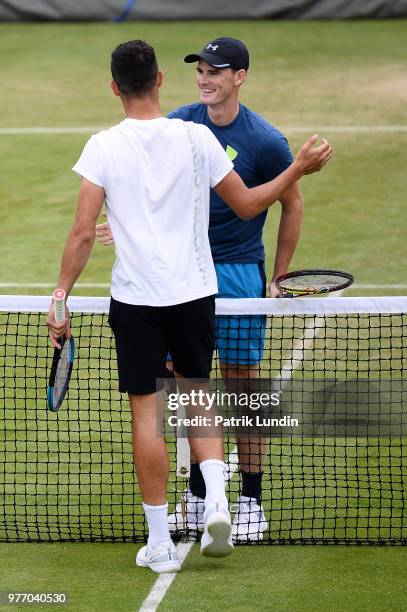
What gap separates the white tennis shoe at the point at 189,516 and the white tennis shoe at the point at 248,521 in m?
0.19

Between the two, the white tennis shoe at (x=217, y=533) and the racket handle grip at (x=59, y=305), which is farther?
the racket handle grip at (x=59, y=305)

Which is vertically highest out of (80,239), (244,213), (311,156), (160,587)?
(311,156)

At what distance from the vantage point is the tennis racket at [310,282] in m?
6.32

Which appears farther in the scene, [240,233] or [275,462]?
[275,462]

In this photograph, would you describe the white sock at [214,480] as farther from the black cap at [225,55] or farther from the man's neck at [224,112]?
the black cap at [225,55]

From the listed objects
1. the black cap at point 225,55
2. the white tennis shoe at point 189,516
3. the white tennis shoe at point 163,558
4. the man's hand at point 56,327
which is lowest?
the white tennis shoe at point 163,558

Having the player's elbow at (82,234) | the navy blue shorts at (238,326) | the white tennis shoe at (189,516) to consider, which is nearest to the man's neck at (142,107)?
the player's elbow at (82,234)

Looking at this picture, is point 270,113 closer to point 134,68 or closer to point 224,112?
point 224,112

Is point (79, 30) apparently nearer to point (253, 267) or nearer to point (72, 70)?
point (72, 70)

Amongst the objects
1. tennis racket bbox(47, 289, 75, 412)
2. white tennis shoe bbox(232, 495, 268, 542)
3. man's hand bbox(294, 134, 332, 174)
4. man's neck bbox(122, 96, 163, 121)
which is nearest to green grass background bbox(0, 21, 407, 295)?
white tennis shoe bbox(232, 495, 268, 542)

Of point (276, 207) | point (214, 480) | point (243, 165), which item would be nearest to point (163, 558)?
point (214, 480)

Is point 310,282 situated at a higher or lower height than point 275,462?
higher

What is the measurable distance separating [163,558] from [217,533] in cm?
48

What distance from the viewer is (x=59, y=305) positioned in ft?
19.0
